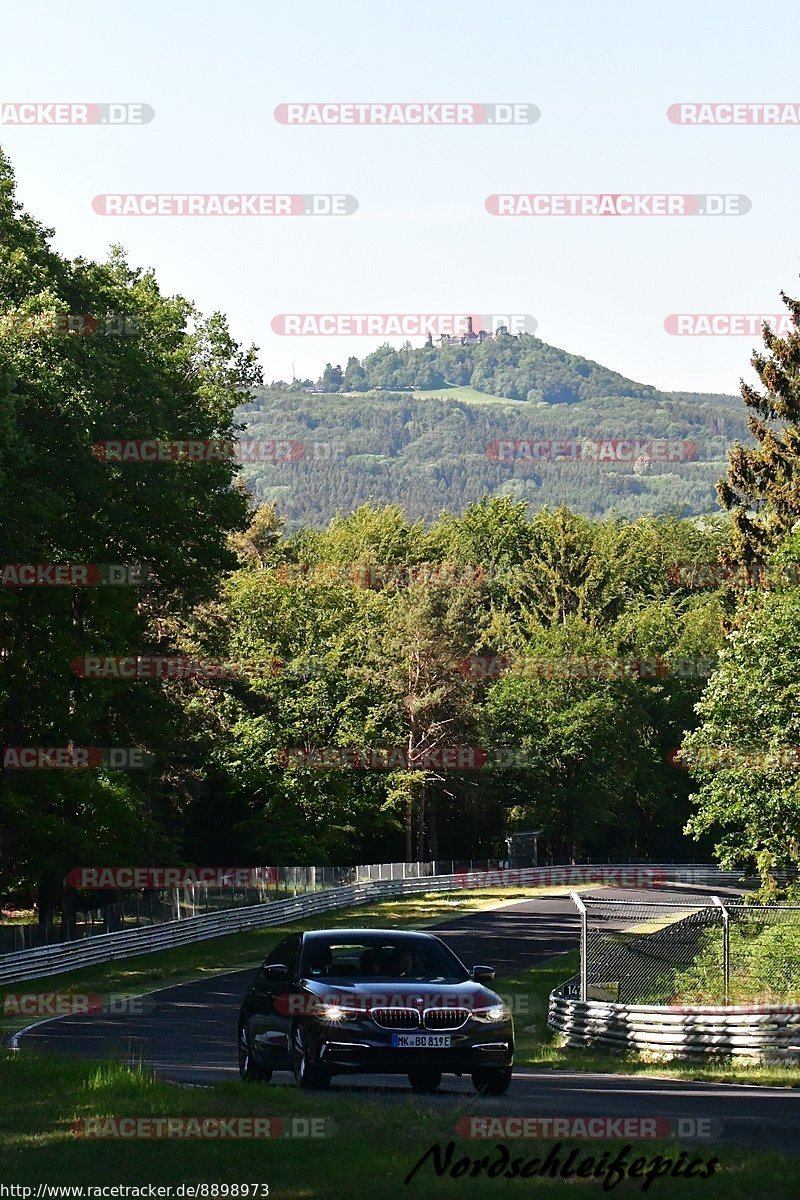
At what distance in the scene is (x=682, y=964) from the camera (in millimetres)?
23219

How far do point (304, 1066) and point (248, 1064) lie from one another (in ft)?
5.47

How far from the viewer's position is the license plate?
13992 millimetres

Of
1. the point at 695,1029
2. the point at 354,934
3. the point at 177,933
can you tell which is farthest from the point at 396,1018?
the point at 177,933

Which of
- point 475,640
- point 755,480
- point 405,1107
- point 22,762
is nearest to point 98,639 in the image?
point 22,762

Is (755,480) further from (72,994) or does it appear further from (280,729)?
(72,994)

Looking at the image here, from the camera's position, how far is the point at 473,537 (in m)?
118

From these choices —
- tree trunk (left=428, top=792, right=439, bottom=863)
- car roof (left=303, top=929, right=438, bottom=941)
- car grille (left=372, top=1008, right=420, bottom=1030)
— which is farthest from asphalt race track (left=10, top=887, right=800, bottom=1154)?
tree trunk (left=428, top=792, right=439, bottom=863)

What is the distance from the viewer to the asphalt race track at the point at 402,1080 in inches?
502

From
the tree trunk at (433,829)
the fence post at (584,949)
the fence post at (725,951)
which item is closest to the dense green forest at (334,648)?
the tree trunk at (433,829)

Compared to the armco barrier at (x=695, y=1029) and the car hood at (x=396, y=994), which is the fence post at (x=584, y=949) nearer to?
the armco barrier at (x=695, y=1029)

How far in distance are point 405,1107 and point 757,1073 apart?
774 centimetres

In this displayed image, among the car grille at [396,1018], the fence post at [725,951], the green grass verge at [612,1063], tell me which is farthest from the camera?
the fence post at [725,951]

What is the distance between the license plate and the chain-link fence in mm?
6804

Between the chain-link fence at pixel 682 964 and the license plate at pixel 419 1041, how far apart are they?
6.80 m
